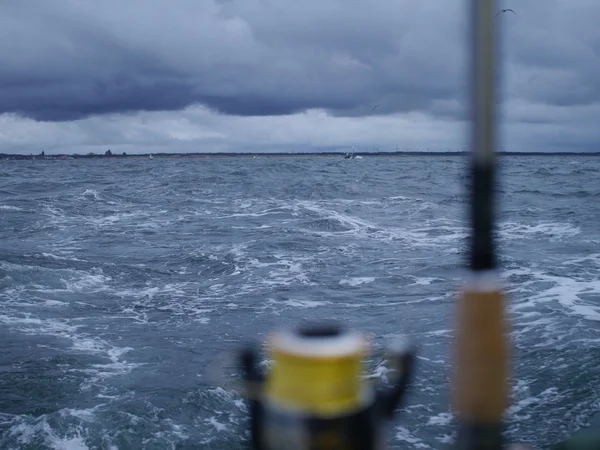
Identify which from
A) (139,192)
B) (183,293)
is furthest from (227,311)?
(139,192)

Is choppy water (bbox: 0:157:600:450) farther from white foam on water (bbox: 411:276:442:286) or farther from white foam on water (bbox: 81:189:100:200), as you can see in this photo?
white foam on water (bbox: 81:189:100:200)

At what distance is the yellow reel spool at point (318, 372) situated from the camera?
1.95m

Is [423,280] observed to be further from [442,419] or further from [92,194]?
[92,194]

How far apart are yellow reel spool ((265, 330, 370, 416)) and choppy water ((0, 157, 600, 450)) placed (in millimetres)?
1033

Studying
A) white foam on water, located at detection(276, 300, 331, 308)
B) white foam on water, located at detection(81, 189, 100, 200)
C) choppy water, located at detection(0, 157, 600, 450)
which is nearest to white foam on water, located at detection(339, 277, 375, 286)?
choppy water, located at detection(0, 157, 600, 450)

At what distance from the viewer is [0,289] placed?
14.8m

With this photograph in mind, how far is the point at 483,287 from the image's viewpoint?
6.51 ft

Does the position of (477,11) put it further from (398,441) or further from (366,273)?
(366,273)

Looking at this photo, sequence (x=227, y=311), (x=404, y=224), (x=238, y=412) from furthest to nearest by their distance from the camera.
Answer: (x=404, y=224) < (x=227, y=311) < (x=238, y=412)

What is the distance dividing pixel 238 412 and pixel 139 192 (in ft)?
114

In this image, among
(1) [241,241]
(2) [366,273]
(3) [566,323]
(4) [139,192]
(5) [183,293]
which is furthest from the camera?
(4) [139,192]

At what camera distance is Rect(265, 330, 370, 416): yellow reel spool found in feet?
6.41

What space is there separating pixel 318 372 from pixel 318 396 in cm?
7

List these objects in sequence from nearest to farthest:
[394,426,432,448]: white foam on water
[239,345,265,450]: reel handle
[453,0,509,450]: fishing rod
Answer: [453,0,509,450]: fishing rod
[239,345,265,450]: reel handle
[394,426,432,448]: white foam on water
